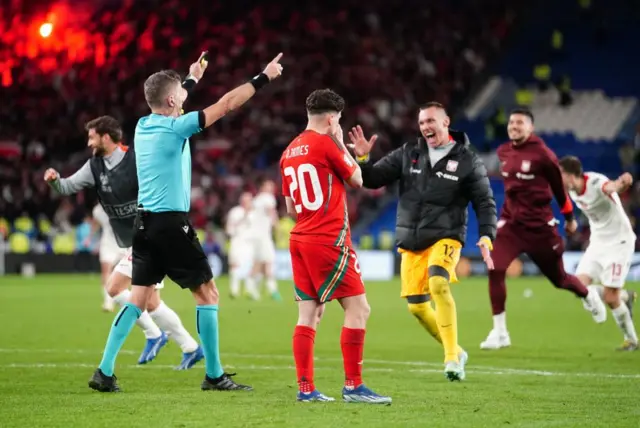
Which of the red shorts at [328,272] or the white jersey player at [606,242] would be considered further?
the white jersey player at [606,242]

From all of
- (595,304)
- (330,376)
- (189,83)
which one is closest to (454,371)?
(330,376)

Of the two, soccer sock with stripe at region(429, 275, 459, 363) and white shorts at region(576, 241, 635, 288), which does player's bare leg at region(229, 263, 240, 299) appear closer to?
white shorts at region(576, 241, 635, 288)

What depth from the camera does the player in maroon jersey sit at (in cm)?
1312

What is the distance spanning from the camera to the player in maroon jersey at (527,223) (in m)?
13.1

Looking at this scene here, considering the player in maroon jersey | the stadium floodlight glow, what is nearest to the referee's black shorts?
the player in maroon jersey

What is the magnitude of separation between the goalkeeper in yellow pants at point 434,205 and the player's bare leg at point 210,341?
1.92m

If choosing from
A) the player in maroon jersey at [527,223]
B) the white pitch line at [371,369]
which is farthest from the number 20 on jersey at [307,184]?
the player in maroon jersey at [527,223]

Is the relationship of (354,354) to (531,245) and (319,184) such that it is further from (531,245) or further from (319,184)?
(531,245)

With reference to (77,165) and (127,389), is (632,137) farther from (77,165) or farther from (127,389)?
(127,389)

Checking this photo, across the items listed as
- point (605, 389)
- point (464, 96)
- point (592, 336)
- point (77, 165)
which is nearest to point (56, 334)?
point (592, 336)

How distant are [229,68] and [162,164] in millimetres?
32139

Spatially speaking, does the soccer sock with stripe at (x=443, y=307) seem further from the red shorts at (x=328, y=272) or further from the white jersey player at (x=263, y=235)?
the white jersey player at (x=263, y=235)

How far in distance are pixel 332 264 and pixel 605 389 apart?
2.66 metres

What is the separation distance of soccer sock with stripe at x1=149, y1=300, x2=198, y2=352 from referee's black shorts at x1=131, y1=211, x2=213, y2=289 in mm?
1674
